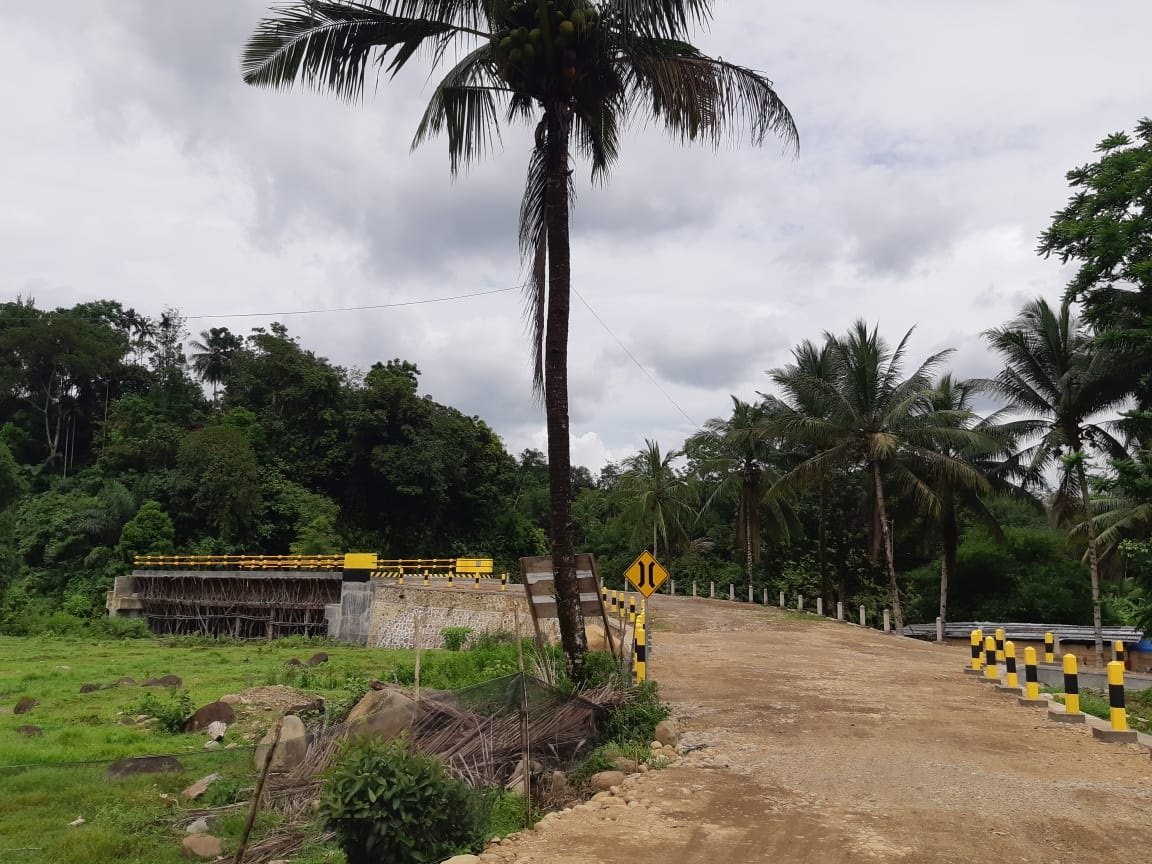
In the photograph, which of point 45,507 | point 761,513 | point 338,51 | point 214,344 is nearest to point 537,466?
point 214,344

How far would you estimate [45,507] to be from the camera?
5209 cm

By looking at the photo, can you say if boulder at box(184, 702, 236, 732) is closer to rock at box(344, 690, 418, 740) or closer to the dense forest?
rock at box(344, 690, 418, 740)

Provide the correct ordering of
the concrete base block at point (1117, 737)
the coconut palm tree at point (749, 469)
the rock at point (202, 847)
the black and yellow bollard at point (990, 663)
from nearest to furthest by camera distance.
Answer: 1. the rock at point (202, 847)
2. the concrete base block at point (1117, 737)
3. the black and yellow bollard at point (990, 663)
4. the coconut palm tree at point (749, 469)

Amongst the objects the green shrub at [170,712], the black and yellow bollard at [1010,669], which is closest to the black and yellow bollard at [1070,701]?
the black and yellow bollard at [1010,669]

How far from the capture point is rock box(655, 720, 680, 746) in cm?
1055

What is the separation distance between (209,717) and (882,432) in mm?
22370

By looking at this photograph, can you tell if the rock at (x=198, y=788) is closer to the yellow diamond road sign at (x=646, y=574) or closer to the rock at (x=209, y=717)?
the rock at (x=209, y=717)

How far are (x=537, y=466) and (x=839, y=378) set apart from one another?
5542 cm

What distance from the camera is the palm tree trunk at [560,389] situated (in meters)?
11.2

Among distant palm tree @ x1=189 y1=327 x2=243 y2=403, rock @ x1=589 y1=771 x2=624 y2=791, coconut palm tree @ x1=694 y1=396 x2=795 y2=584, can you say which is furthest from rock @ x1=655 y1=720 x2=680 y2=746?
distant palm tree @ x1=189 y1=327 x2=243 y2=403

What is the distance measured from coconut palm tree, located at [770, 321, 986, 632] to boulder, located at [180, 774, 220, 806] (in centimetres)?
2348

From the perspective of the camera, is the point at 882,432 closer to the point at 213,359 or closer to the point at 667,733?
the point at 667,733

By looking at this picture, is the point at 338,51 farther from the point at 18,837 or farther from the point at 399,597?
the point at 399,597

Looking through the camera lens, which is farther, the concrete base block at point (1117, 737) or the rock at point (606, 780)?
the concrete base block at point (1117, 737)
